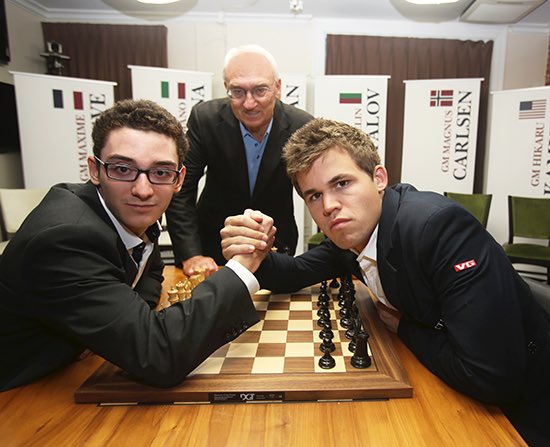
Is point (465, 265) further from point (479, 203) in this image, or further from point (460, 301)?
point (479, 203)

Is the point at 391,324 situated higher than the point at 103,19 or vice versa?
the point at 103,19

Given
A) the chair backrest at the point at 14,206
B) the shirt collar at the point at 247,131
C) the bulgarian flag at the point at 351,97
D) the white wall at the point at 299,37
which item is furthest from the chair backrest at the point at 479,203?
the chair backrest at the point at 14,206

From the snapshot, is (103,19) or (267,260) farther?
(103,19)

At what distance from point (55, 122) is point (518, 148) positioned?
659 cm

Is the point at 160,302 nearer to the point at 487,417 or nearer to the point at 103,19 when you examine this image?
the point at 487,417

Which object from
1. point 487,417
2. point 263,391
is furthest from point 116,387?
point 487,417

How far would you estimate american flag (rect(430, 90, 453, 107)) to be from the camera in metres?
5.96

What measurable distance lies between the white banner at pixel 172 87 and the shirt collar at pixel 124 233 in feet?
15.0

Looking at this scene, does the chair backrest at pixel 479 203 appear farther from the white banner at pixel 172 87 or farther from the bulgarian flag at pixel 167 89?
the bulgarian flag at pixel 167 89

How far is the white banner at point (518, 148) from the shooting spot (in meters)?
5.56

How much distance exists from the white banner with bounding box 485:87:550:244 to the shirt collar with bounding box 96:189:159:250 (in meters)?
5.84

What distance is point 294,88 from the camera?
5945 mm

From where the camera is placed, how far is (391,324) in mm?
1522

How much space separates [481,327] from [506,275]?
0.63 feet
